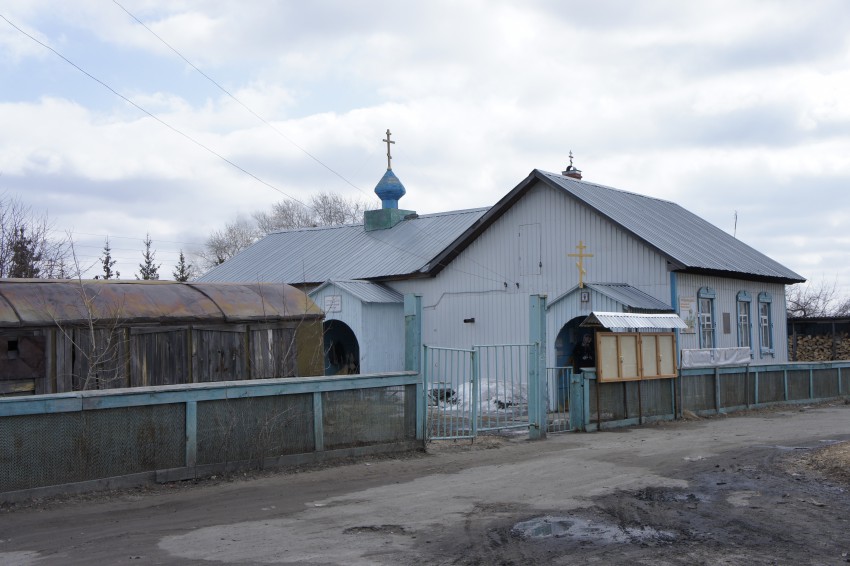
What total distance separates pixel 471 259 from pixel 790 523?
59.9 ft

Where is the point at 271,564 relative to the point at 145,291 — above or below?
below

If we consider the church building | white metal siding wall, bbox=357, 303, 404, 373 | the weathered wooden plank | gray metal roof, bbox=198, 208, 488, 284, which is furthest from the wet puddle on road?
gray metal roof, bbox=198, 208, 488, 284

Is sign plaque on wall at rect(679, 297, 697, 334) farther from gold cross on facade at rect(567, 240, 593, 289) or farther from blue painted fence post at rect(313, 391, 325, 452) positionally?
blue painted fence post at rect(313, 391, 325, 452)

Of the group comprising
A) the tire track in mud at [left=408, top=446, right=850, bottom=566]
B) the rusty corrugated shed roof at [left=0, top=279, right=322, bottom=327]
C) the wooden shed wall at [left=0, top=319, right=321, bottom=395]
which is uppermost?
the rusty corrugated shed roof at [left=0, top=279, right=322, bottom=327]

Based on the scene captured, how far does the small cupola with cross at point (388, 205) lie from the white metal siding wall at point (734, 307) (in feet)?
42.3

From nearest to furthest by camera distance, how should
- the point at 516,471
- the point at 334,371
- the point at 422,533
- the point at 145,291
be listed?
the point at 422,533, the point at 516,471, the point at 145,291, the point at 334,371

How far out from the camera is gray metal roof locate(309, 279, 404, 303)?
2578 centimetres

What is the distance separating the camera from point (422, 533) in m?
8.23

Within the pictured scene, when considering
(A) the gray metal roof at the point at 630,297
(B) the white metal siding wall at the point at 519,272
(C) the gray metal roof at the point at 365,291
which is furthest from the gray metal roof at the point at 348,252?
(A) the gray metal roof at the point at 630,297

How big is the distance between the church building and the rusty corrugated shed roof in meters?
4.54

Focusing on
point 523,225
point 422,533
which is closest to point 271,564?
point 422,533

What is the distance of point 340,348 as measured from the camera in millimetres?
28688

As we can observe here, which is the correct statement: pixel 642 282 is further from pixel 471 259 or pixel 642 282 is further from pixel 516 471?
pixel 516 471

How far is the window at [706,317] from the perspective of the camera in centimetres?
2342
